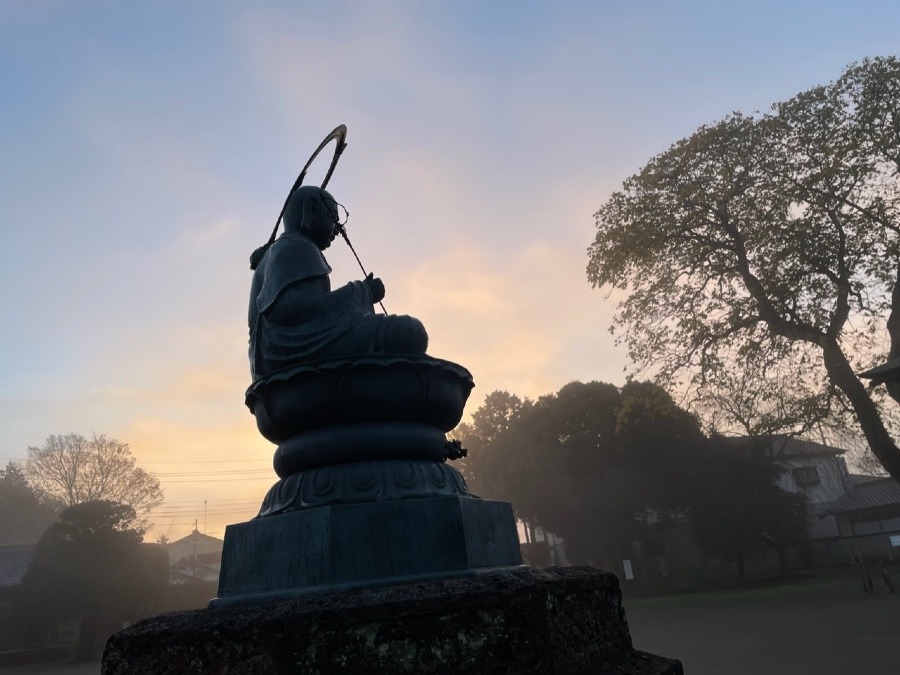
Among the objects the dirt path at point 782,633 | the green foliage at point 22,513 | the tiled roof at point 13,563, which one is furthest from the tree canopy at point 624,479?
the green foliage at point 22,513

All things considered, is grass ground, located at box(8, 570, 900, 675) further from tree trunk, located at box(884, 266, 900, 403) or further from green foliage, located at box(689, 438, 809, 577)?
tree trunk, located at box(884, 266, 900, 403)

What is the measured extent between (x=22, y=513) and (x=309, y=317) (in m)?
40.6

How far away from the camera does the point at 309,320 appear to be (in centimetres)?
273

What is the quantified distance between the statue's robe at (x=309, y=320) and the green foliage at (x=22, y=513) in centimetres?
3777

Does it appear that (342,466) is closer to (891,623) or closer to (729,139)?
(891,623)

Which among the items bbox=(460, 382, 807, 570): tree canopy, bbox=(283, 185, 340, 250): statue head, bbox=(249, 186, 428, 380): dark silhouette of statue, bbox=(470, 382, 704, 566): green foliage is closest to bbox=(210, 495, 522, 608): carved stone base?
bbox=(249, 186, 428, 380): dark silhouette of statue

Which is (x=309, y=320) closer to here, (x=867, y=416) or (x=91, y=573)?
(x=867, y=416)

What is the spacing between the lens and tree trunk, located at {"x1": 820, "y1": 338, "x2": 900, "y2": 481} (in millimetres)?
10266

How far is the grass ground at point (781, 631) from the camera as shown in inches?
268

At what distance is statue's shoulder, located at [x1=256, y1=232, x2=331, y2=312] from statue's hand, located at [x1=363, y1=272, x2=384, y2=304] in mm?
236

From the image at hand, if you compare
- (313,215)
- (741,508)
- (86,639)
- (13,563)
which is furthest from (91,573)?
(741,508)

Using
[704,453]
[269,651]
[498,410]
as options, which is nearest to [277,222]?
[269,651]

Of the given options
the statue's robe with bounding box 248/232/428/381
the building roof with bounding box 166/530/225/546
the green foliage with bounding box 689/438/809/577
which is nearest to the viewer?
the statue's robe with bounding box 248/232/428/381

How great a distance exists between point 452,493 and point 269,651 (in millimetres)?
1019
